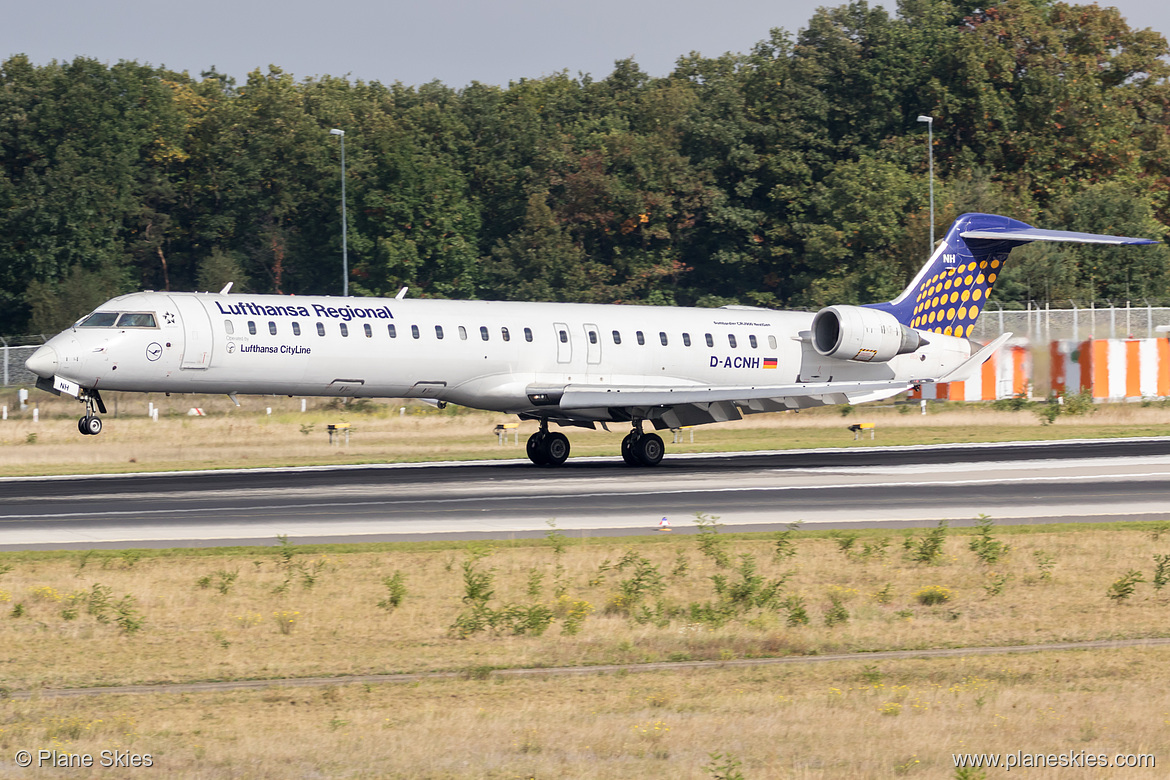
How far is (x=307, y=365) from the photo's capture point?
96.1ft

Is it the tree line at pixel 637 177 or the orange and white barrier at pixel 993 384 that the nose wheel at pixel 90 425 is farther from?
the tree line at pixel 637 177

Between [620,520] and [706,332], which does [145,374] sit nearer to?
[620,520]

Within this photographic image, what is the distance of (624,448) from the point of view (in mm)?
33156

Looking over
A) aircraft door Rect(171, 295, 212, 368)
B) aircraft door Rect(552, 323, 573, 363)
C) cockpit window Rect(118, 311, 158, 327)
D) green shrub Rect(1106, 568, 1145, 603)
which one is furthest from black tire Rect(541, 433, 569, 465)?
green shrub Rect(1106, 568, 1145, 603)

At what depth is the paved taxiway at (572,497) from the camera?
838 inches

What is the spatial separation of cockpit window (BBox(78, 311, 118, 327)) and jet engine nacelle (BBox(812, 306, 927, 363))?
1797cm

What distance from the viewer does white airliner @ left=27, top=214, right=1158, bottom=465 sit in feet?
Result: 93.1

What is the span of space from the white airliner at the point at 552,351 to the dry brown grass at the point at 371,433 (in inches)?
146

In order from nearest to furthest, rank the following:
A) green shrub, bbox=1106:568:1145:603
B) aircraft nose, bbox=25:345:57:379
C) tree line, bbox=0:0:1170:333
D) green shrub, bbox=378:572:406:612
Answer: green shrub, bbox=378:572:406:612
green shrub, bbox=1106:568:1145:603
aircraft nose, bbox=25:345:57:379
tree line, bbox=0:0:1170:333

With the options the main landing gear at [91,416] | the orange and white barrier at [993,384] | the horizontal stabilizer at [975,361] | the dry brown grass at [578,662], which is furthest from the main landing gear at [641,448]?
the orange and white barrier at [993,384]

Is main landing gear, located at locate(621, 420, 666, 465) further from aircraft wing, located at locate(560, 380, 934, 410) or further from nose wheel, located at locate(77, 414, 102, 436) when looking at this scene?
Answer: nose wheel, located at locate(77, 414, 102, 436)

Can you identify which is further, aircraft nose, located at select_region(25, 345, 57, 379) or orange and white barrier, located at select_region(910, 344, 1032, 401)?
orange and white barrier, located at select_region(910, 344, 1032, 401)

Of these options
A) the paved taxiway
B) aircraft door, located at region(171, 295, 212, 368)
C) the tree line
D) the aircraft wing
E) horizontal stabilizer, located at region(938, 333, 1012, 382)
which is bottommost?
the paved taxiway

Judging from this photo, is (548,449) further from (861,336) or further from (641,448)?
(861,336)
